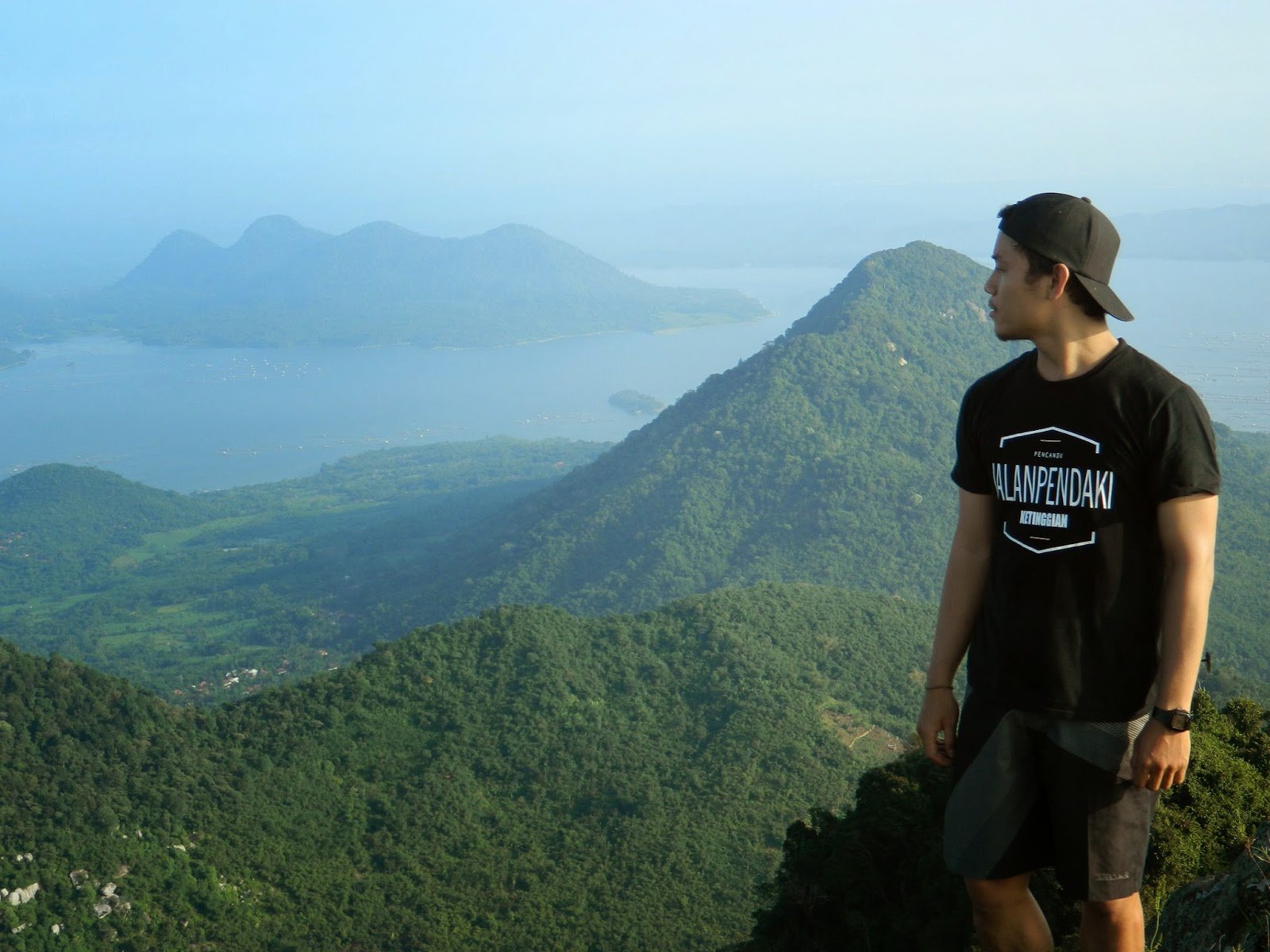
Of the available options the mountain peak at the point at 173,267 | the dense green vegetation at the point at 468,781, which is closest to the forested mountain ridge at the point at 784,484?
the dense green vegetation at the point at 468,781

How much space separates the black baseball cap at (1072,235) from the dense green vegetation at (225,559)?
1677 inches

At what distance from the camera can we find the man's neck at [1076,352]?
101 inches

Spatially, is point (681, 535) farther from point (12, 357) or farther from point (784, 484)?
point (12, 357)

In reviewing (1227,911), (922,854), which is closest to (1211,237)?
(922,854)

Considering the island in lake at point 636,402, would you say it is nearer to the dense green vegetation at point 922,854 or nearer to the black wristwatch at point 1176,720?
the dense green vegetation at point 922,854

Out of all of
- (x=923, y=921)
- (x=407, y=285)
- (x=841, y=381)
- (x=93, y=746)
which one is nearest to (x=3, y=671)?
(x=93, y=746)

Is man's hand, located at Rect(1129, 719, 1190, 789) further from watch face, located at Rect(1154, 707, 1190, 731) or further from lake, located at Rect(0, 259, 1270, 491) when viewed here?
lake, located at Rect(0, 259, 1270, 491)

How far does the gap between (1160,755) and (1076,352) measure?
3.28 ft

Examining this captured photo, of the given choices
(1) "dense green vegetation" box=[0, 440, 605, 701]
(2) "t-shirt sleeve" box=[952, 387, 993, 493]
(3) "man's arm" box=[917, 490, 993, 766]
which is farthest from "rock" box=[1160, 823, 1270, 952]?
(1) "dense green vegetation" box=[0, 440, 605, 701]

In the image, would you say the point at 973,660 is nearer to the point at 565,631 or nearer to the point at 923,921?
the point at 923,921

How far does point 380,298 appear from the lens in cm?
17512

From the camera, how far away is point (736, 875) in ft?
68.6

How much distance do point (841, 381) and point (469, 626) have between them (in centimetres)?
2884

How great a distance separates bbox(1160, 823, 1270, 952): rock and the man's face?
6.29ft
